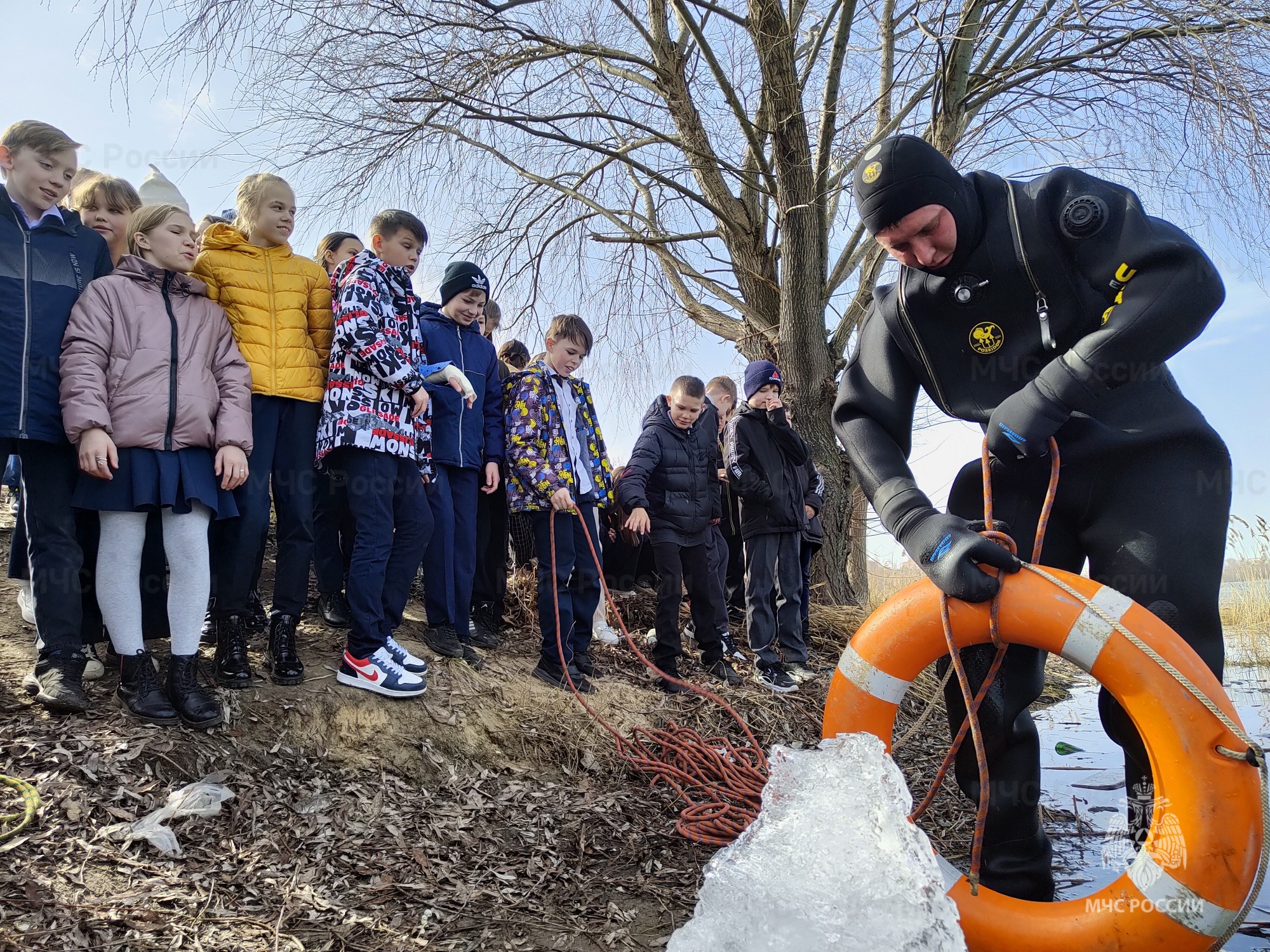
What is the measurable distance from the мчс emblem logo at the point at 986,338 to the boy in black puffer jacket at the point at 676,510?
8.35 ft

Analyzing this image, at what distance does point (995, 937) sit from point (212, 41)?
4921 millimetres

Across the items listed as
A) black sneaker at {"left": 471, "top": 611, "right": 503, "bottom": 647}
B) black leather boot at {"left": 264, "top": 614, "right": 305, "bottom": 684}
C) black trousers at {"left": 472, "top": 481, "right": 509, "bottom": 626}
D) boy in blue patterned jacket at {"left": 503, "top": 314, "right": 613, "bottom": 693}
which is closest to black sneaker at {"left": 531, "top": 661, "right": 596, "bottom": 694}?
boy in blue patterned jacket at {"left": 503, "top": 314, "right": 613, "bottom": 693}

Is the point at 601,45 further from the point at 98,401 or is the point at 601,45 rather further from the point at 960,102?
the point at 98,401

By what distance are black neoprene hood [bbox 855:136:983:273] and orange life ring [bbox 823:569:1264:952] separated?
984 millimetres

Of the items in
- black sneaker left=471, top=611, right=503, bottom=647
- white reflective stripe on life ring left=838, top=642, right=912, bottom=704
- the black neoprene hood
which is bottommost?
black sneaker left=471, top=611, right=503, bottom=647

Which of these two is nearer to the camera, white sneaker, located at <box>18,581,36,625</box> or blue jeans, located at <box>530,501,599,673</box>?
white sneaker, located at <box>18,581,36,625</box>

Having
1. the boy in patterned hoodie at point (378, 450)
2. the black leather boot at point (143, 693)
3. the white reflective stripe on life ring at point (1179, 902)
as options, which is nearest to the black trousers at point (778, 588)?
the boy in patterned hoodie at point (378, 450)

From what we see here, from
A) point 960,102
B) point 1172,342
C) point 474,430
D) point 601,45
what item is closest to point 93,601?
point 474,430

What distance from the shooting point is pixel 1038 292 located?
225cm

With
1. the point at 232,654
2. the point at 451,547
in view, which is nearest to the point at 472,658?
the point at 451,547

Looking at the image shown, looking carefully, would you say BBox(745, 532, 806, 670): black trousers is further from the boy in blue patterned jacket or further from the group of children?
the boy in blue patterned jacket

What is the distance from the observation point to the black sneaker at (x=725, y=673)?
4828 millimetres

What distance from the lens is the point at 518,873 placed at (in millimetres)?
2650

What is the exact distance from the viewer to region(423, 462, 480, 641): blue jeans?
3.99 m
